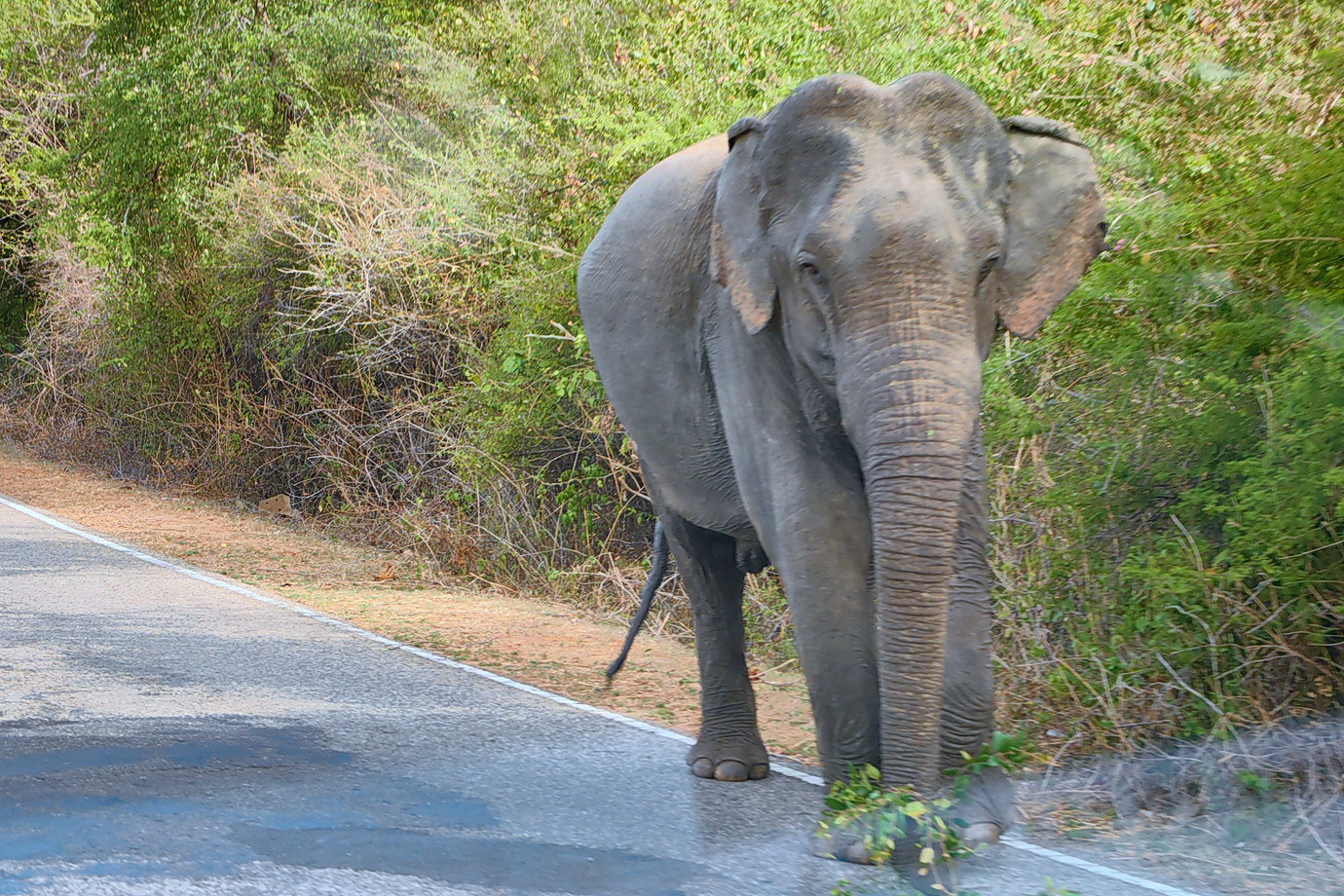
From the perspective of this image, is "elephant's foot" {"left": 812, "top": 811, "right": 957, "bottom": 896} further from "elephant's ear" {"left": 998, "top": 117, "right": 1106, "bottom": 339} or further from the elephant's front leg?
"elephant's ear" {"left": 998, "top": 117, "right": 1106, "bottom": 339}

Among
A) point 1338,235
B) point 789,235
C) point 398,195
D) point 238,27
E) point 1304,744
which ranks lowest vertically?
point 1304,744

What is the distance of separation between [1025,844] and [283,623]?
644cm

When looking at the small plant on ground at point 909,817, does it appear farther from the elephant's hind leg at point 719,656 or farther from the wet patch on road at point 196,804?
the wet patch on road at point 196,804

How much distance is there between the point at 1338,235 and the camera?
6.05 meters

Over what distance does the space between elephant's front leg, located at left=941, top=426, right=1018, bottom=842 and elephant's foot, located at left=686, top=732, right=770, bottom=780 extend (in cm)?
145

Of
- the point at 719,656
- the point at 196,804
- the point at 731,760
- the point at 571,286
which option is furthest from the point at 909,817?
the point at 571,286

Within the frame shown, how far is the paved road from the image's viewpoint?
5180 mm

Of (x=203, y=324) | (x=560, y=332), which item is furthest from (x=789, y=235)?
(x=203, y=324)

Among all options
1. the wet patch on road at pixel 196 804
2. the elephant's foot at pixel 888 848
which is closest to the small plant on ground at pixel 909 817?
the elephant's foot at pixel 888 848

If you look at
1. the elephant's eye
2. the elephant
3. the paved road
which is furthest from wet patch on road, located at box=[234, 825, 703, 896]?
the elephant's eye

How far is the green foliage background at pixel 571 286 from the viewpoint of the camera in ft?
21.4

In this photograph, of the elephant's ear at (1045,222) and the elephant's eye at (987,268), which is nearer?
the elephant's eye at (987,268)

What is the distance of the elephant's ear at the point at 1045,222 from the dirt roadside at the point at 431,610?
8.86ft

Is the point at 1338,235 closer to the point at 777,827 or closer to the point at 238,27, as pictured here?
the point at 777,827
